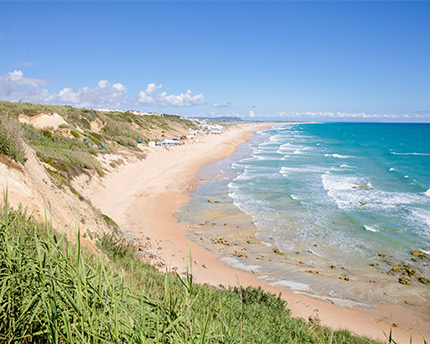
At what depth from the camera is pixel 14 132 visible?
9680 mm

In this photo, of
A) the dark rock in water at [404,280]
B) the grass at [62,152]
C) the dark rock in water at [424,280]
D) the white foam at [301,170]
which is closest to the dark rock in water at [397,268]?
the dark rock in water at [404,280]

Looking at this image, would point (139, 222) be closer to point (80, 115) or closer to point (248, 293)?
point (248, 293)

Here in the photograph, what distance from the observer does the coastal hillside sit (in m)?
2.09

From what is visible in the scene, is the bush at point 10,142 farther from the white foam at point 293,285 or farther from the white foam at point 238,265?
the white foam at point 293,285

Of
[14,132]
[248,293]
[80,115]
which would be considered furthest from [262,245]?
[80,115]

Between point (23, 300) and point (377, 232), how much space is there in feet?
64.7

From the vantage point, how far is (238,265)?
1416cm

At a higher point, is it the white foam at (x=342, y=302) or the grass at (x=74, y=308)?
the grass at (x=74, y=308)

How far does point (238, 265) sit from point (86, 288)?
12.8 m

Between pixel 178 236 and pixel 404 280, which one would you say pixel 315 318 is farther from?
pixel 178 236

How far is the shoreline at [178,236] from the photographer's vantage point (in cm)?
1063

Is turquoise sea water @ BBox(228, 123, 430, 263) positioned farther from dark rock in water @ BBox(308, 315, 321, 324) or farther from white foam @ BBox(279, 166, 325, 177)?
dark rock in water @ BBox(308, 315, 321, 324)

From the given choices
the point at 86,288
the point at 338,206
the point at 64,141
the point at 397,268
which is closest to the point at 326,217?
the point at 338,206

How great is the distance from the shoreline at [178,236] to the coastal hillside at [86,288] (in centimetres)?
55
